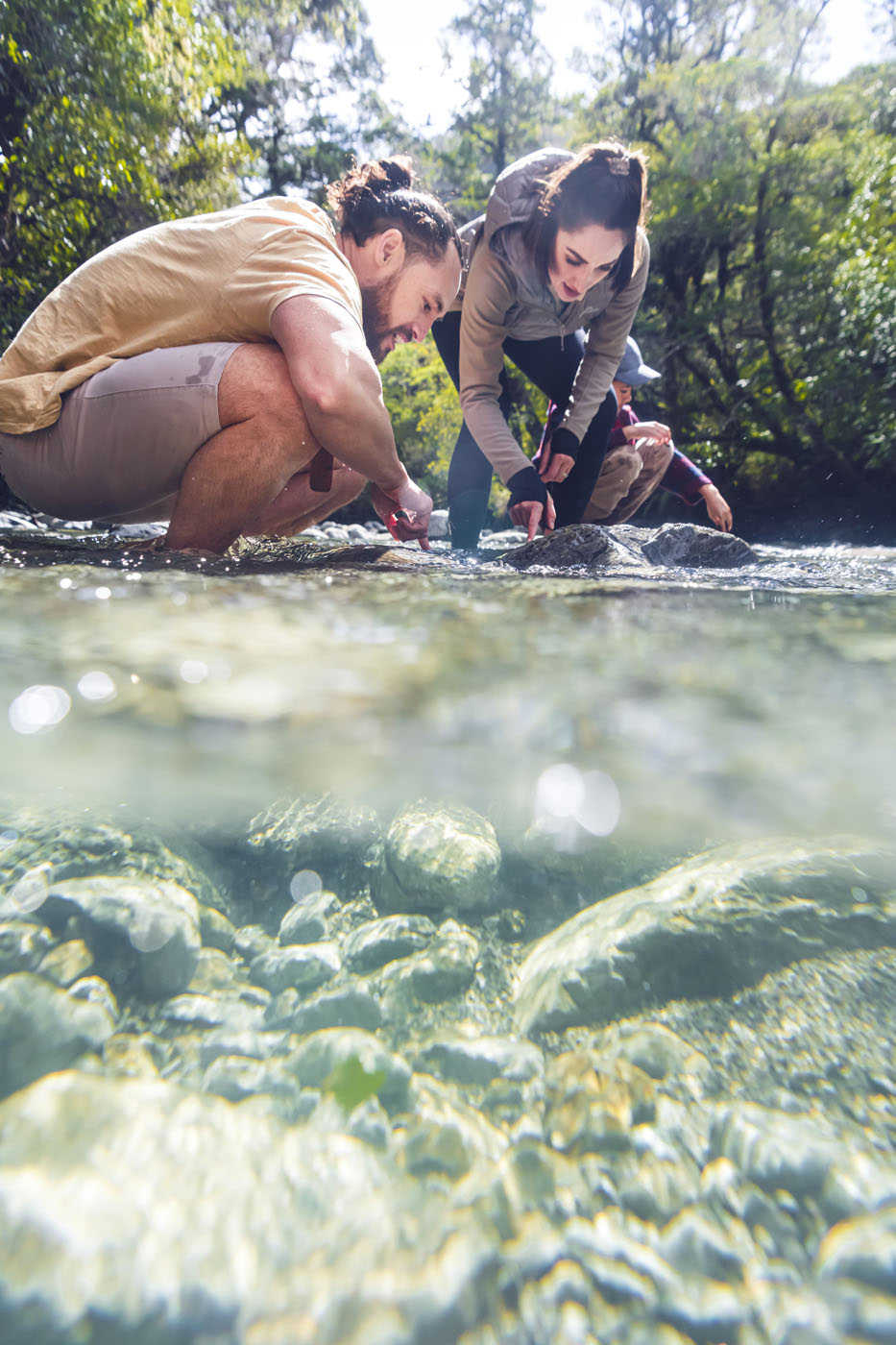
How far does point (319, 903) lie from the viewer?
2.68 ft

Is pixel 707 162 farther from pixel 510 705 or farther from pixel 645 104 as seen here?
pixel 510 705

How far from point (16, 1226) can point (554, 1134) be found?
1.24ft

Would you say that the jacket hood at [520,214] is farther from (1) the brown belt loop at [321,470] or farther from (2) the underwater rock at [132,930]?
(2) the underwater rock at [132,930]

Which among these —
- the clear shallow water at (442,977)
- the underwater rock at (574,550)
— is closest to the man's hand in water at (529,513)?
the underwater rock at (574,550)

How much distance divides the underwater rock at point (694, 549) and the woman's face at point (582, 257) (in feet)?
3.35

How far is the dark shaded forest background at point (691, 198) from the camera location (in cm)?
612

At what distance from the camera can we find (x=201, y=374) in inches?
68.3

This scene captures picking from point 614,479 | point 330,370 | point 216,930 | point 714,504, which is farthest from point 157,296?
point 714,504

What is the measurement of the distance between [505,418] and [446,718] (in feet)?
9.42

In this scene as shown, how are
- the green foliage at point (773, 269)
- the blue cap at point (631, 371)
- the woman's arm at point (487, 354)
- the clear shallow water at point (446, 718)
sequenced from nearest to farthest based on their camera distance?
the clear shallow water at point (446, 718), the woman's arm at point (487, 354), the blue cap at point (631, 371), the green foliage at point (773, 269)

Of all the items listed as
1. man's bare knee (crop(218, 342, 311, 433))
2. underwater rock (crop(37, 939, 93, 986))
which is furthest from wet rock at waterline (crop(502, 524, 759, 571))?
underwater rock (crop(37, 939, 93, 986))

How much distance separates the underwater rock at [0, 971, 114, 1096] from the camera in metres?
0.56

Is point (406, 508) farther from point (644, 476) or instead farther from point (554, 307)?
point (644, 476)

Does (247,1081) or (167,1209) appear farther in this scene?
(247,1081)
